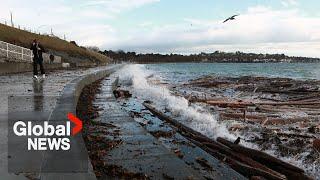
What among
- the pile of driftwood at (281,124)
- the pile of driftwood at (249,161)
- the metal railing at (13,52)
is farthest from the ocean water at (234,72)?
the pile of driftwood at (249,161)

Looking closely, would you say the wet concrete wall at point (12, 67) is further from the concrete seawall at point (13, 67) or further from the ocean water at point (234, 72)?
the ocean water at point (234, 72)

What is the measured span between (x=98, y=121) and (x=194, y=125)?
2.83 meters

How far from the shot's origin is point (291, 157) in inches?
306

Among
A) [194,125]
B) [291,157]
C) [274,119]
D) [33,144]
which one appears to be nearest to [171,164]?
[33,144]

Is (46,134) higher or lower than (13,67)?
lower

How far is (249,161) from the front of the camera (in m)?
6.62

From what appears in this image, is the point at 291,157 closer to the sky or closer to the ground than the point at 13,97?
closer to the ground

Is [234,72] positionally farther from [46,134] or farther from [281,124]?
[46,134]

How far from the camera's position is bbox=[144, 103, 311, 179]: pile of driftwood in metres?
6.09

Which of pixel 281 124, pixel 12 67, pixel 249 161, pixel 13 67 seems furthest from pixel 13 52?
pixel 249 161

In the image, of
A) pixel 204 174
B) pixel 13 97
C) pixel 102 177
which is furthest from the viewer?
pixel 13 97

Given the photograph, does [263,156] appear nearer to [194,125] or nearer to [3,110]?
[194,125]

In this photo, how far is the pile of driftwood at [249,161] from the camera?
609 cm

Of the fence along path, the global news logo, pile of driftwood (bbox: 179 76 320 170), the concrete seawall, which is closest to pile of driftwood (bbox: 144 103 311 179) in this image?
pile of driftwood (bbox: 179 76 320 170)
